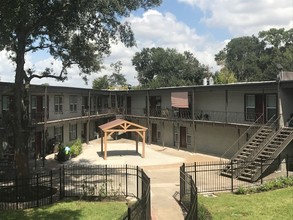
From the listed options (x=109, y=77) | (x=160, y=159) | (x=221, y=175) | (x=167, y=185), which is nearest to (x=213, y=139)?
(x=160, y=159)

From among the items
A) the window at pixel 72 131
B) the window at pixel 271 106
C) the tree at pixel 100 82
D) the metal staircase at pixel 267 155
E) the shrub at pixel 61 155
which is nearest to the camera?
the metal staircase at pixel 267 155

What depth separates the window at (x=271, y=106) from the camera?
2783cm

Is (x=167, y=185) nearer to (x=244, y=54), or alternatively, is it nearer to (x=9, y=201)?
(x=9, y=201)

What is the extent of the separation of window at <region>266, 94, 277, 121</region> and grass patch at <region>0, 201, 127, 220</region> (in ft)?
49.4

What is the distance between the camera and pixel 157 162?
30.4m

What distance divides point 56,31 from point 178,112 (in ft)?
61.2

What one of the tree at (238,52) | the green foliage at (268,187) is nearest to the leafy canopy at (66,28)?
the green foliage at (268,187)

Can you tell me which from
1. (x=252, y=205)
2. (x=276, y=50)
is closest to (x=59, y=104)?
(x=252, y=205)

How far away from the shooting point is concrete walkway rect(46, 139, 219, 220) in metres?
17.2

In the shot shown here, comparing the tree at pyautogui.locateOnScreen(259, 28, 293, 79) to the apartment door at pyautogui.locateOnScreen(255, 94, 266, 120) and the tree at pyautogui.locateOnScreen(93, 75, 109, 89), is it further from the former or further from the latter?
the apartment door at pyautogui.locateOnScreen(255, 94, 266, 120)

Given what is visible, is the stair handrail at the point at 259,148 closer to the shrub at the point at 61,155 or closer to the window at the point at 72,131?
the shrub at the point at 61,155

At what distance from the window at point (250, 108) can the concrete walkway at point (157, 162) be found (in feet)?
14.7

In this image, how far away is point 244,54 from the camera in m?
104

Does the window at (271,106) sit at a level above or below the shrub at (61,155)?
above
